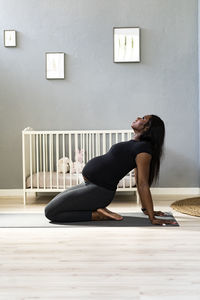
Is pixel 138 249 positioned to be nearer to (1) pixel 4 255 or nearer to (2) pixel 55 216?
(1) pixel 4 255

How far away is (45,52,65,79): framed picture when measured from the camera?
197 inches

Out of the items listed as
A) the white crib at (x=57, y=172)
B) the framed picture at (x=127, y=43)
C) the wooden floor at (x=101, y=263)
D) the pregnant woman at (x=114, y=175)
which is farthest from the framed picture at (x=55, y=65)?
the wooden floor at (x=101, y=263)

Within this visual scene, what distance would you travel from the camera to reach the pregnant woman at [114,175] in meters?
3.40

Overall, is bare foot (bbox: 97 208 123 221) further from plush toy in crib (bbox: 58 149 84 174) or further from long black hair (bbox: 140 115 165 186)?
plush toy in crib (bbox: 58 149 84 174)

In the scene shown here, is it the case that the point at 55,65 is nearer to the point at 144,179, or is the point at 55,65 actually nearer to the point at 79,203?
the point at 79,203

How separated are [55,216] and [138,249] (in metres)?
0.96

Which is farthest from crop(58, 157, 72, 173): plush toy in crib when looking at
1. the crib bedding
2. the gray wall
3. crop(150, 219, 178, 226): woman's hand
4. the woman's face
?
crop(150, 219, 178, 226): woman's hand

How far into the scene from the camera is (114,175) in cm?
349

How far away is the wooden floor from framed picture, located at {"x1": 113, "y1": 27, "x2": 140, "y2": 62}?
2.07 m

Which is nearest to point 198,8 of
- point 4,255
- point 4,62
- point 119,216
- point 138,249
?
point 4,62

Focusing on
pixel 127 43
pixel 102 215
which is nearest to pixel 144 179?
pixel 102 215

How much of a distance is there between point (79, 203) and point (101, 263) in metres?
1.07

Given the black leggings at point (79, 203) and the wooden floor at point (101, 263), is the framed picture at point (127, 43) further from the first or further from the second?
the wooden floor at point (101, 263)

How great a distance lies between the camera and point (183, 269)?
91.9 inches
